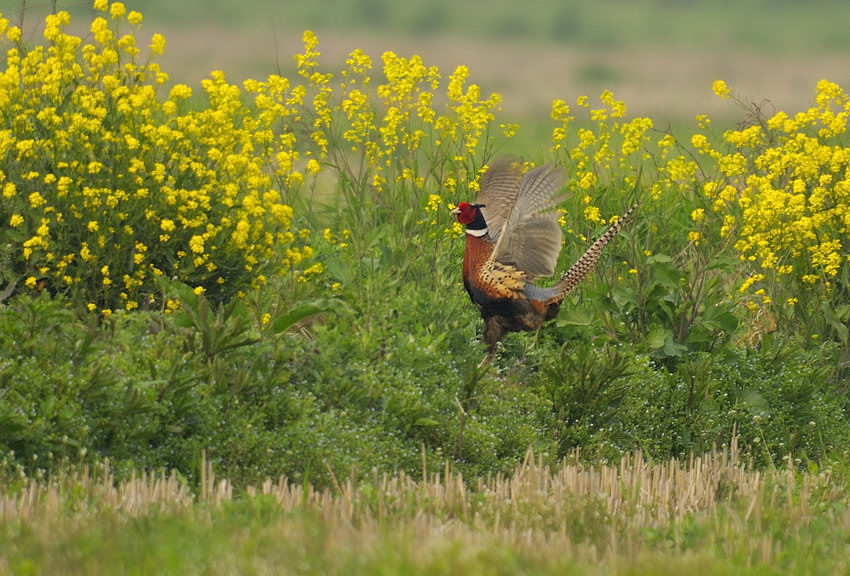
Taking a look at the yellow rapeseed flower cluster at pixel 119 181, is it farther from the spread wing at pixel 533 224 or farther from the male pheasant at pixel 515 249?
the spread wing at pixel 533 224

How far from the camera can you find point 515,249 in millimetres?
6848

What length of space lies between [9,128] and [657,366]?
358 centimetres

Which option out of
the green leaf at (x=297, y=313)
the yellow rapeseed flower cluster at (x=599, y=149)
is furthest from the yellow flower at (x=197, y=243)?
the yellow rapeseed flower cluster at (x=599, y=149)

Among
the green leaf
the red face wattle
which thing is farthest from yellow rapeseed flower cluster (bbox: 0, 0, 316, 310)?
the red face wattle

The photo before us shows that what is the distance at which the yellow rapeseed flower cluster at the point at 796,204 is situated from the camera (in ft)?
23.1

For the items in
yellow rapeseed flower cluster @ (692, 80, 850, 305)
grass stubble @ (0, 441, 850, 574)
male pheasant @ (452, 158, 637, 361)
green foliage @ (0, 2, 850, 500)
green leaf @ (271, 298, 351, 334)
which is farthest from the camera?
yellow rapeseed flower cluster @ (692, 80, 850, 305)

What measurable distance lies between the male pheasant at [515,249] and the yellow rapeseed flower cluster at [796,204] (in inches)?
31.8

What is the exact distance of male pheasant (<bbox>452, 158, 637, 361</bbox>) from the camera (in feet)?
21.6

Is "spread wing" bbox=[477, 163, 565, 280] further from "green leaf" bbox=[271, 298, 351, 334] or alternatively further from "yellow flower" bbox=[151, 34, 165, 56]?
"yellow flower" bbox=[151, 34, 165, 56]

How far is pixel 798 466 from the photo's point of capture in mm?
6340

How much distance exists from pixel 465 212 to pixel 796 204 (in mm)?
1945

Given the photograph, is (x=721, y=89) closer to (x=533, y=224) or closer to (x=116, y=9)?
(x=533, y=224)

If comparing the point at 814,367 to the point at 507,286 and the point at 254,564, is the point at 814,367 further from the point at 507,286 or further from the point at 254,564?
the point at 254,564

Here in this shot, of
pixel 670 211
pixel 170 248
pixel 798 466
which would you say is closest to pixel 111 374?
pixel 170 248
